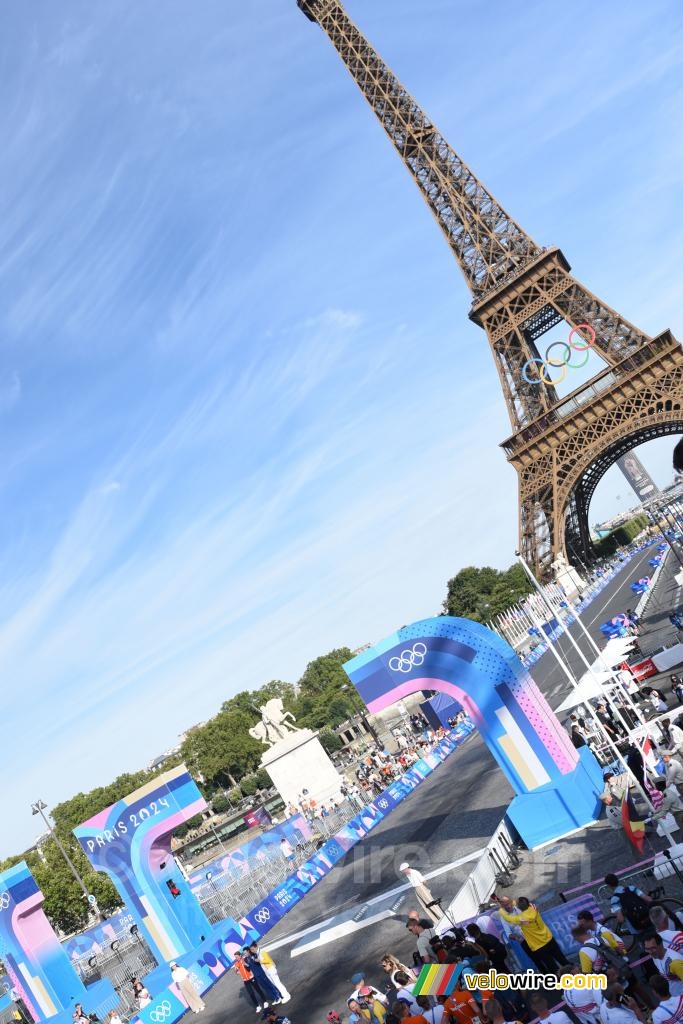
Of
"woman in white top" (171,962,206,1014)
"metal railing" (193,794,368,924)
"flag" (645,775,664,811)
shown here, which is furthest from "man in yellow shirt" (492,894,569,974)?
"metal railing" (193,794,368,924)

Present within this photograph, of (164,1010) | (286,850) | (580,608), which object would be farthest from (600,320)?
(164,1010)

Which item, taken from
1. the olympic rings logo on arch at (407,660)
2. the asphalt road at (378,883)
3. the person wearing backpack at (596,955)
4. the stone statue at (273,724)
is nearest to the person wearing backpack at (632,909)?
the person wearing backpack at (596,955)

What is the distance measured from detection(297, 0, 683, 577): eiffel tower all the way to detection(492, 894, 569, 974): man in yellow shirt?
5165 centimetres

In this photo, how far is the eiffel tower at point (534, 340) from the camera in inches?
2320

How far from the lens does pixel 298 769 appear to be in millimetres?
39688

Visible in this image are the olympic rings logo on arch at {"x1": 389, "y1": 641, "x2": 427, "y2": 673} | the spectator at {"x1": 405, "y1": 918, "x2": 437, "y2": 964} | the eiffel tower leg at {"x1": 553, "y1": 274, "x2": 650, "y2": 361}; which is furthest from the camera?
the eiffel tower leg at {"x1": 553, "y1": 274, "x2": 650, "y2": 361}

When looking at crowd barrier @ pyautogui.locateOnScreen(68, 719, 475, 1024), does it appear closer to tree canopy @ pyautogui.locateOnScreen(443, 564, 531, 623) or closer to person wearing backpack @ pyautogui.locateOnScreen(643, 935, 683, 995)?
person wearing backpack @ pyautogui.locateOnScreen(643, 935, 683, 995)

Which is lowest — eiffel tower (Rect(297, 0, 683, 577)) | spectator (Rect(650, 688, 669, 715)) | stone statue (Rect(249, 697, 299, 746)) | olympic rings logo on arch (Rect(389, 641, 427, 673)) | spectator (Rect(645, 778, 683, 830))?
spectator (Rect(650, 688, 669, 715))

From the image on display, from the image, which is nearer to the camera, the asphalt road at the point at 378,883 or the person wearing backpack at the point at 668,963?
the person wearing backpack at the point at 668,963

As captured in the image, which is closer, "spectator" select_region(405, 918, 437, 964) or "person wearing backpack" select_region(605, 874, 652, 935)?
"person wearing backpack" select_region(605, 874, 652, 935)

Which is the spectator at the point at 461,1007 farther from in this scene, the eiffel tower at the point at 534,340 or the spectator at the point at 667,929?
the eiffel tower at the point at 534,340

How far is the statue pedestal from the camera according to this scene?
3956 centimetres

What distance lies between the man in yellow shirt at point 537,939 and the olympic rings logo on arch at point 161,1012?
513 inches

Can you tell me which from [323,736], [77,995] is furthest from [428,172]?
[77,995]
